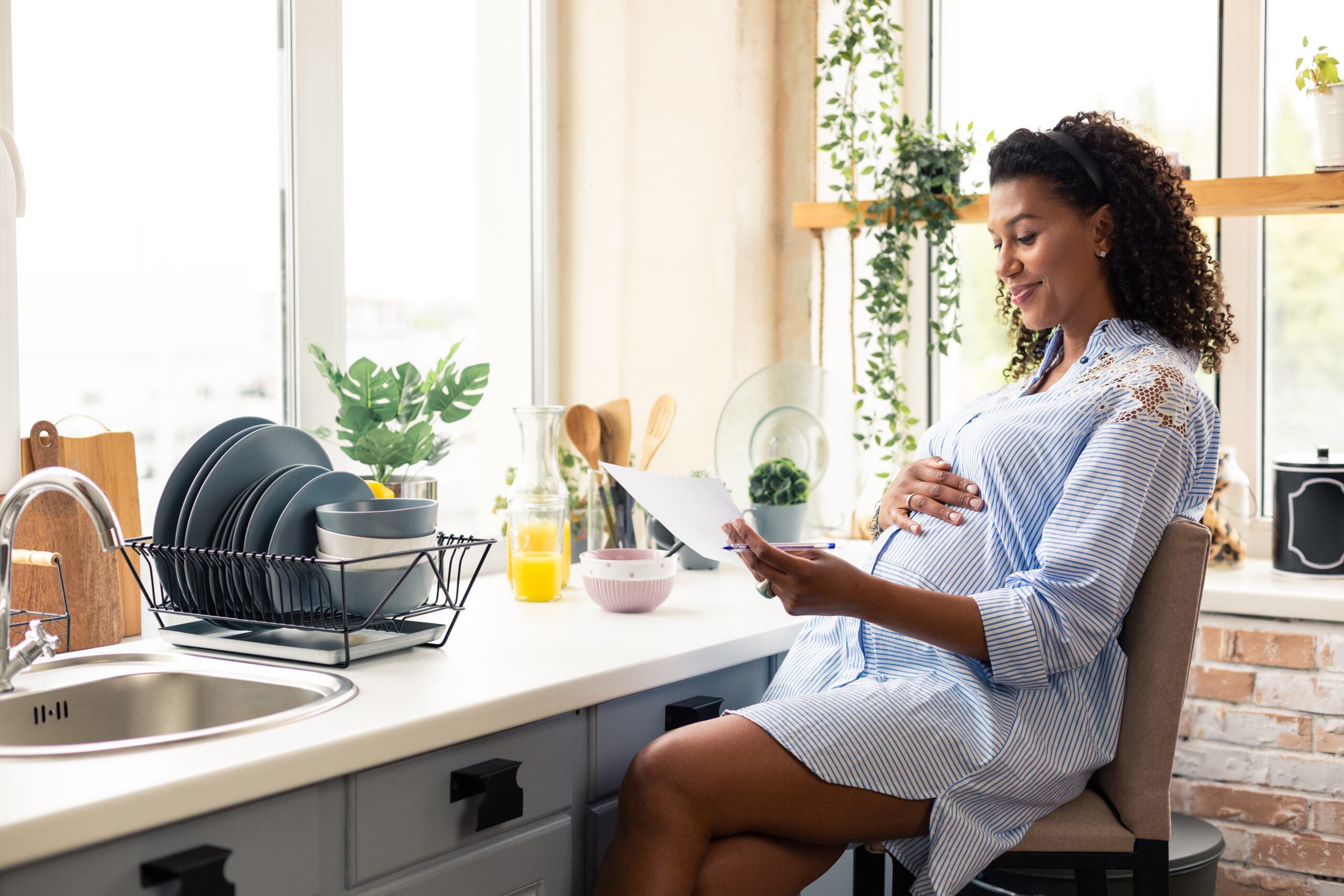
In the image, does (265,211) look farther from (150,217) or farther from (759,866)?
(759,866)

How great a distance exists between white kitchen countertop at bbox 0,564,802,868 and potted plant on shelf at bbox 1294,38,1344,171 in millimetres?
1393

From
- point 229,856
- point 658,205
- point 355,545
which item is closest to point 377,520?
point 355,545

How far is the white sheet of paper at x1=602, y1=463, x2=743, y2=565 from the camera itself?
135 centimetres

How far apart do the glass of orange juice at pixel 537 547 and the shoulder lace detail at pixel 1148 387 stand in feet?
2.70

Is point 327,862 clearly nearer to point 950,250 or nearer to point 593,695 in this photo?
point 593,695

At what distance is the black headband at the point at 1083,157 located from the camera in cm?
143

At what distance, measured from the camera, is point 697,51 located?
246 cm

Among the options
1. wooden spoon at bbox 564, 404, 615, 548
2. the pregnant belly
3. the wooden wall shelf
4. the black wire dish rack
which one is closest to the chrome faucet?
the black wire dish rack

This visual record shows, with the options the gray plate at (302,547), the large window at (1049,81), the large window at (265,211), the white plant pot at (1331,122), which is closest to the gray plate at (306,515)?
the gray plate at (302,547)

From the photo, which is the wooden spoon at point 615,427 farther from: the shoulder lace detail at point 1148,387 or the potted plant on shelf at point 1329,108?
the potted plant on shelf at point 1329,108

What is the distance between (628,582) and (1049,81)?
168 cm

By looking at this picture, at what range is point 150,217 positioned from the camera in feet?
5.44

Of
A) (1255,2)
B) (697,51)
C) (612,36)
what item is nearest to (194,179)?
(612,36)

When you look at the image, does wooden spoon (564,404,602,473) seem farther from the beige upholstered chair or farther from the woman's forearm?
the beige upholstered chair
